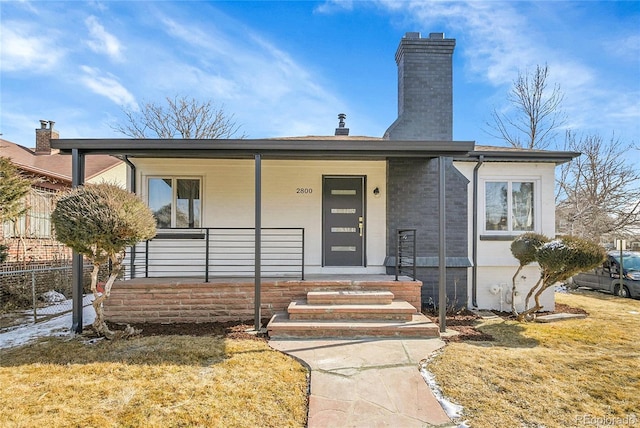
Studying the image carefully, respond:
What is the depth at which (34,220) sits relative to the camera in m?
9.39

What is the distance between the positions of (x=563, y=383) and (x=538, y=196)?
503 centimetres

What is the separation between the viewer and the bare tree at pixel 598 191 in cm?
1450

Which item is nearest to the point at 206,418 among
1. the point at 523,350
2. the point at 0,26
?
the point at 523,350

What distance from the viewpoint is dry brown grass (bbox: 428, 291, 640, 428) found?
273 cm

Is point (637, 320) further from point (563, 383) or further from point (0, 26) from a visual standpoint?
point (0, 26)

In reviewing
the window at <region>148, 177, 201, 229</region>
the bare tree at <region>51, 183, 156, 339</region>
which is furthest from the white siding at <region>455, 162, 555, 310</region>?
the bare tree at <region>51, 183, 156, 339</region>

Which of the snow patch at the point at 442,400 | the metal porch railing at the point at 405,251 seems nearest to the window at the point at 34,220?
the metal porch railing at the point at 405,251

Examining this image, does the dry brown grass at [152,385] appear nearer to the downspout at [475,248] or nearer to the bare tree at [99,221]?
the bare tree at [99,221]

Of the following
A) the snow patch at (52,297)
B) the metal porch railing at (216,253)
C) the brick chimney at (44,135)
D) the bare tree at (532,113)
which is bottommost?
the snow patch at (52,297)

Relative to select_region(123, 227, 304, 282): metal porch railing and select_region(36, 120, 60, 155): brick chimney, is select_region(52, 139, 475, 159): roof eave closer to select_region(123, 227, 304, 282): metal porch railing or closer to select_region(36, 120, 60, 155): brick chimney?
select_region(123, 227, 304, 282): metal porch railing

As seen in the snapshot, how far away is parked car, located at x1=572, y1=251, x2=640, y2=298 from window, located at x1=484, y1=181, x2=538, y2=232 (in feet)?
14.2

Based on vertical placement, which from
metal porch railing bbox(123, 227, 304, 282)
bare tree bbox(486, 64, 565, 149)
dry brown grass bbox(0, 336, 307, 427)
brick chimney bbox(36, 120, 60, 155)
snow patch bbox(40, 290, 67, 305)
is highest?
bare tree bbox(486, 64, 565, 149)

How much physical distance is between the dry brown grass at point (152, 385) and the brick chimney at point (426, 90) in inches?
227

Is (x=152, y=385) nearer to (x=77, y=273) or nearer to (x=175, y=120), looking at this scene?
(x=77, y=273)
